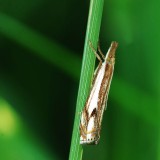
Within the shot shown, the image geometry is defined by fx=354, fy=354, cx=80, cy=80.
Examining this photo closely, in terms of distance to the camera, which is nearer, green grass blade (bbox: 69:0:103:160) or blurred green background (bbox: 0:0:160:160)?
green grass blade (bbox: 69:0:103:160)

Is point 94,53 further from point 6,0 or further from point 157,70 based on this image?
point 6,0

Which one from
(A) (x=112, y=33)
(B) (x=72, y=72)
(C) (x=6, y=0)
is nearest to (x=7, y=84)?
(B) (x=72, y=72)

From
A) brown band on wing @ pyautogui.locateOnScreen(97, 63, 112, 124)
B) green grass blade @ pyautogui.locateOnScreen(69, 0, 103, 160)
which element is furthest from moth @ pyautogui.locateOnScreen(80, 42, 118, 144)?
green grass blade @ pyautogui.locateOnScreen(69, 0, 103, 160)

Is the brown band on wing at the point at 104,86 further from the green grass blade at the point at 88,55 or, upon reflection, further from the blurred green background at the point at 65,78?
the green grass blade at the point at 88,55

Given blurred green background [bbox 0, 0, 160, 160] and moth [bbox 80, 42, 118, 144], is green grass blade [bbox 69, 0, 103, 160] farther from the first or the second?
blurred green background [bbox 0, 0, 160, 160]

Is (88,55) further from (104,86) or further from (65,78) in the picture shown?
(65,78)

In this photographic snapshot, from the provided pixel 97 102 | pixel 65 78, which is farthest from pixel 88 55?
pixel 65 78
